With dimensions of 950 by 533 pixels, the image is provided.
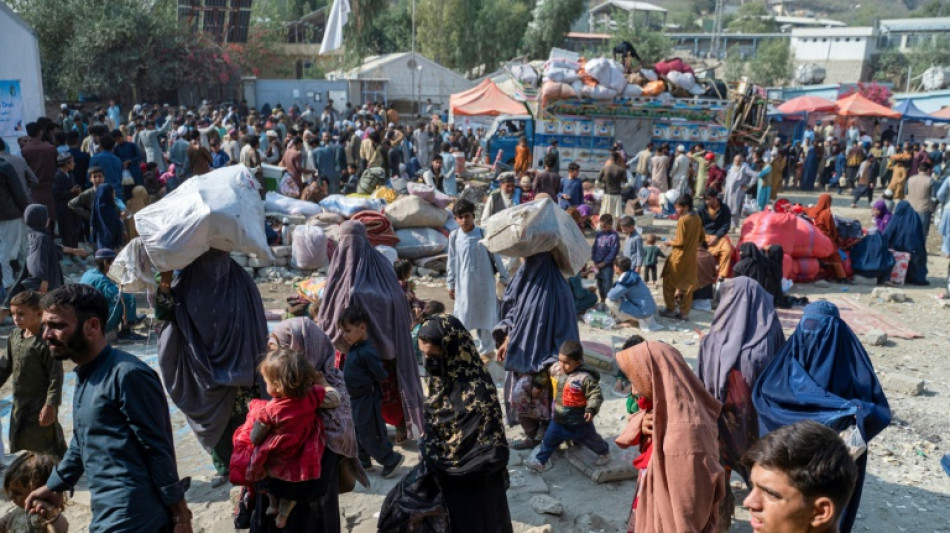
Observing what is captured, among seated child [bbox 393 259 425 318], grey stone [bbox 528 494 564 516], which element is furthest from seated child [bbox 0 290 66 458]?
grey stone [bbox 528 494 564 516]

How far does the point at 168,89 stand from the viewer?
2484cm

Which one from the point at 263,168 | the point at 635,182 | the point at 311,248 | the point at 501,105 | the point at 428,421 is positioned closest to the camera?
the point at 428,421

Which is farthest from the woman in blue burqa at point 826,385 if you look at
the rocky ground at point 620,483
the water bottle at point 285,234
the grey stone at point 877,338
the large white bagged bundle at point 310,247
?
the water bottle at point 285,234

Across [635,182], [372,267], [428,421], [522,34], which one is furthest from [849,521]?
[522,34]

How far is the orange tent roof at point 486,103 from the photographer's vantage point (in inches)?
706

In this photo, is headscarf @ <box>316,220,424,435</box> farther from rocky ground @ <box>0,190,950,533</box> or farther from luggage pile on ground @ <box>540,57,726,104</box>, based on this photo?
luggage pile on ground @ <box>540,57,726,104</box>

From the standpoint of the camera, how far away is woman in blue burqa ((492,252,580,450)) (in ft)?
16.0

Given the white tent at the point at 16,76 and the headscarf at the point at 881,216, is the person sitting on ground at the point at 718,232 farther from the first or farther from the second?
the white tent at the point at 16,76

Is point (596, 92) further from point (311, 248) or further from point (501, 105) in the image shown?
point (311, 248)

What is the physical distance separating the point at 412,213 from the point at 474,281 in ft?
10.0

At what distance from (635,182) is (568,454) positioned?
433 inches

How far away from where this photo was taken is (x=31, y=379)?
4012mm

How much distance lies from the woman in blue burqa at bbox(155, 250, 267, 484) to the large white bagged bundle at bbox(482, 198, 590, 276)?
5.51 ft

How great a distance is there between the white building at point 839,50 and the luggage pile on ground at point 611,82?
36.1 metres
